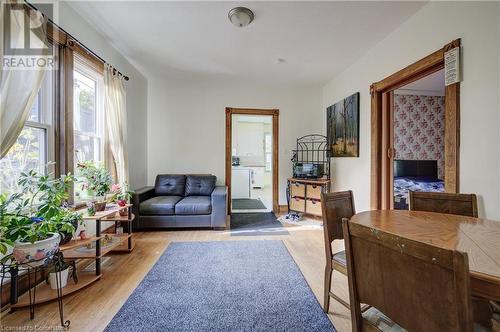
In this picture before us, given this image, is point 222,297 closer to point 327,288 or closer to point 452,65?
point 327,288

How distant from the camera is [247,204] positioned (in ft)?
17.6

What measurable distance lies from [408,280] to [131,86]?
4.15 m

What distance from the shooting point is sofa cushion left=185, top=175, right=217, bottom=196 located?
155 inches

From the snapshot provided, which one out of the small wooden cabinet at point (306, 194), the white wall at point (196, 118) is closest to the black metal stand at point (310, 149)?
the white wall at point (196, 118)

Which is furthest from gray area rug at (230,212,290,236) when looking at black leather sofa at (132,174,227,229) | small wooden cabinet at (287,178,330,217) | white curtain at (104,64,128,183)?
white curtain at (104,64,128,183)

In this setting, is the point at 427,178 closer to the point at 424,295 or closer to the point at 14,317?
the point at 424,295

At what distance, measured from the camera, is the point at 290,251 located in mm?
2611

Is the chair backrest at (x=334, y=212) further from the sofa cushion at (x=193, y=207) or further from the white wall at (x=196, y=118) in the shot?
the white wall at (x=196, y=118)

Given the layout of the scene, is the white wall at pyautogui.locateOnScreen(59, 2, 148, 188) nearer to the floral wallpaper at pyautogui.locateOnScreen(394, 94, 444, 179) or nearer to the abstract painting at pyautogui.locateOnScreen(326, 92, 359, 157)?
the abstract painting at pyautogui.locateOnScreen(326, 92, 359, 157)

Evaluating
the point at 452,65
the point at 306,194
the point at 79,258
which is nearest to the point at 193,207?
the point at 79,258

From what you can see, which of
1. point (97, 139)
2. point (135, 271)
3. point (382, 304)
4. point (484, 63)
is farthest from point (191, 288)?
point (484, 63)

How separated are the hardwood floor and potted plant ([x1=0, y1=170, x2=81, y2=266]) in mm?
451

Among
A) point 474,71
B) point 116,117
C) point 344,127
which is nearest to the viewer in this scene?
point 474,71

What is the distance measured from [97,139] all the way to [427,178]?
19.0 ft
